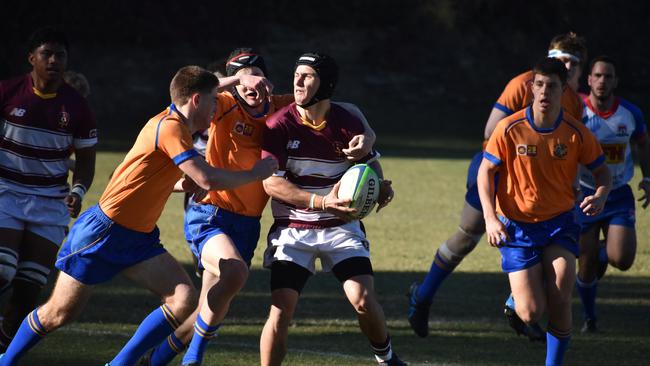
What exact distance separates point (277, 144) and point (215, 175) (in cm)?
64

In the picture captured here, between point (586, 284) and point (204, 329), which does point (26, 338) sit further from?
point (586, 284)

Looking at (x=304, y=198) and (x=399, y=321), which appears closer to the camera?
(x=304, y=198)

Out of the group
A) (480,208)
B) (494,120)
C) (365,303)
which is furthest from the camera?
(480,208)

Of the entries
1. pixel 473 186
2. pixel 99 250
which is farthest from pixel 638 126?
pixel 99 250

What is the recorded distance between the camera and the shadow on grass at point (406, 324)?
7.48 metres

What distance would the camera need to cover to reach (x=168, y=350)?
6.38 m

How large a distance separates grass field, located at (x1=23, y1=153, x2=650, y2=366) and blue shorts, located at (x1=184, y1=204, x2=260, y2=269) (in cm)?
88

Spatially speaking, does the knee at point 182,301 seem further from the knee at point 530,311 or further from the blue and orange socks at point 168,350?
the knee at point 530,311

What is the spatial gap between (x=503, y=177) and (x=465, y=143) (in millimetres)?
18048

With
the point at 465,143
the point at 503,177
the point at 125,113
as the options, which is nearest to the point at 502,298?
the point at 503,177

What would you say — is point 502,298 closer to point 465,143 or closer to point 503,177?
point 503,177

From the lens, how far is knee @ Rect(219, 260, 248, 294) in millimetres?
6180

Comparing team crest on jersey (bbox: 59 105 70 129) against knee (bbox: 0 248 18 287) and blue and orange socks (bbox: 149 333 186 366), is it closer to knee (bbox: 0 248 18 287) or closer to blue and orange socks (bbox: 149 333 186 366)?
knee (bbox: 0 248 18 287)

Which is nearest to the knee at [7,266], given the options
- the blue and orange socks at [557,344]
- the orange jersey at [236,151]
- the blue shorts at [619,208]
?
the orange jersey at [236,151]
